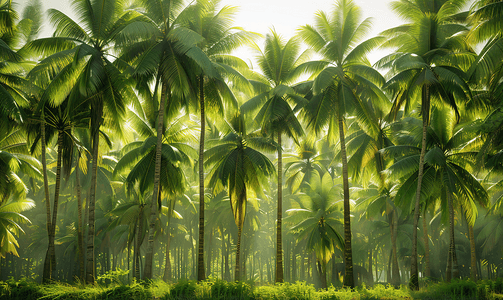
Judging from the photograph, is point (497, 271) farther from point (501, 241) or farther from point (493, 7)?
point (493, 7)

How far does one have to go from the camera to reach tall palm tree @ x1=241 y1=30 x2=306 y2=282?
19422 mm

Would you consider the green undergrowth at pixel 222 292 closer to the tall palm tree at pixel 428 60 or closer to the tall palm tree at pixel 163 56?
the tall palm tree at pixel 428 60

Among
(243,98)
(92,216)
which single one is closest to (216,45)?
(243,98)

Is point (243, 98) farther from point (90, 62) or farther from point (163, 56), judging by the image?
point (90, 62)

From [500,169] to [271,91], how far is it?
462 inches

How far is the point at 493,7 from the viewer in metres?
12.4

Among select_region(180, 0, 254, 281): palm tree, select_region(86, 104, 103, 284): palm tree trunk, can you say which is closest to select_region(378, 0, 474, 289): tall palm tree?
select_region(180, 0, 254, 281): palm tree

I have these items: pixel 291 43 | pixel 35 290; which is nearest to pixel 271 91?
pixel 291 43

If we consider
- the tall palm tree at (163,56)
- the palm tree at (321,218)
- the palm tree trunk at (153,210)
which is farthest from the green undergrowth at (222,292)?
the palm tree at (321,218)

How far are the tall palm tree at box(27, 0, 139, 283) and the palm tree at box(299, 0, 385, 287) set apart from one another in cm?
918

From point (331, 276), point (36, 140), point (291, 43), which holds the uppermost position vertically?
point (291, 43)

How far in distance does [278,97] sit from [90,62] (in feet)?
32.0

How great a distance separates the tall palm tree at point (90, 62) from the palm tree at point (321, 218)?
14437mm

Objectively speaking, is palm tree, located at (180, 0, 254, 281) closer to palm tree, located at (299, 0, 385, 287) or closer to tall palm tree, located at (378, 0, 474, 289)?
palm tree, located at (299, 0, 385, 287)
